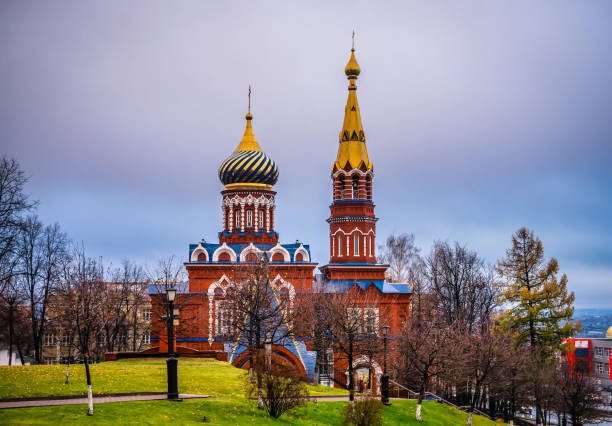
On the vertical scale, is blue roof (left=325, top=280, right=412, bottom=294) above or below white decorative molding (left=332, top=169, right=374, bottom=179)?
below

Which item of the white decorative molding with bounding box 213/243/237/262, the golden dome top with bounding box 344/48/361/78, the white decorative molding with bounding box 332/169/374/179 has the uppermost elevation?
the golden dome top with bounding box 344/48/361/78

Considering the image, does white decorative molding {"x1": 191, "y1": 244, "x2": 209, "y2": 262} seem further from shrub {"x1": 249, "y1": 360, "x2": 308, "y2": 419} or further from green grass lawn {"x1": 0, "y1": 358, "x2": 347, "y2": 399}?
shrub {"x1": 249, "y1": 360, "x2": 308, "y2": 419}

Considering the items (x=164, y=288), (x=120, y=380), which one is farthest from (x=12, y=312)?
(x=120, y=380)

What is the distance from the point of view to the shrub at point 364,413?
21.4 m

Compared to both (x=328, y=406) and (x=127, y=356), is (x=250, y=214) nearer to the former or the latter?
(x=127, y=356)

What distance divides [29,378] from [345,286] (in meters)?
24.6

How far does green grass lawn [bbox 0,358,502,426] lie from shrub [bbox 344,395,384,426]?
1.43 feet

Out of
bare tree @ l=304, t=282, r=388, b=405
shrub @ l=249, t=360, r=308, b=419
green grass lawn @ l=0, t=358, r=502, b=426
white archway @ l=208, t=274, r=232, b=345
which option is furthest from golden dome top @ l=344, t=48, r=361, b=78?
shrub @ l=249, t=360, r=308, b=419

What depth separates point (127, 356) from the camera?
31641mm

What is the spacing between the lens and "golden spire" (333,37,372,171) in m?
44.2

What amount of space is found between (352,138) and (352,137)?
7cm

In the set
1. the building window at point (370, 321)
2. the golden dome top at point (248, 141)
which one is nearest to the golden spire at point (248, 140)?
the golden dome top at point (248, 141)

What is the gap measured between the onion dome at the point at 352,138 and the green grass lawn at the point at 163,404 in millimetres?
19361

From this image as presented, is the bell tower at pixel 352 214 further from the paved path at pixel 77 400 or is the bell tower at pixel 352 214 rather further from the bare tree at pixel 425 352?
the paved path at pixel 77 400
